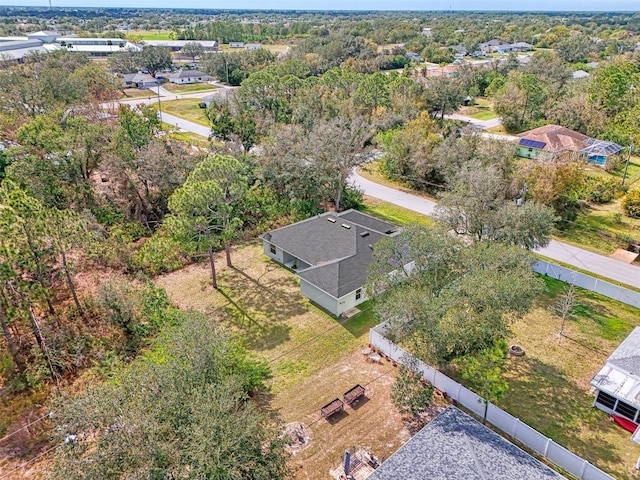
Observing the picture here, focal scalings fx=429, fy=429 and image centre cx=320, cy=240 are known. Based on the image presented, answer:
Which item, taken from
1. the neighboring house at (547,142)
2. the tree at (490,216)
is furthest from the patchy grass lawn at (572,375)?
the neighboring house at (547,142)

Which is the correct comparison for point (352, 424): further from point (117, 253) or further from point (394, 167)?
point (394, 167)

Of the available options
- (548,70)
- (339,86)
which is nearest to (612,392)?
(339,86)

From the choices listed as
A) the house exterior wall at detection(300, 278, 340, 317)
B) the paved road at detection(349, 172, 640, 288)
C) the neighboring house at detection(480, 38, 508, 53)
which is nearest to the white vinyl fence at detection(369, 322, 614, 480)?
the house exterior wall at detection(300, 278, 340, 317)

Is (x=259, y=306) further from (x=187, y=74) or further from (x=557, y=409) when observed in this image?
(x=187, y=74)

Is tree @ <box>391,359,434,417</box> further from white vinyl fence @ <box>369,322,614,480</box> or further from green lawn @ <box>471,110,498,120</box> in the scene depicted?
green lawn @ <box>471,110,498,120</box>

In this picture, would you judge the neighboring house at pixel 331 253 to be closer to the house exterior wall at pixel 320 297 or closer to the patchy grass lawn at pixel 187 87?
the house exterior wall at pixel 320 297

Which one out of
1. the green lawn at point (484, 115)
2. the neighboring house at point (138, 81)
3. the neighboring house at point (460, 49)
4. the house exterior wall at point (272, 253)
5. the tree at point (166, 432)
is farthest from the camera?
the neighboring house at point (460, 49)
